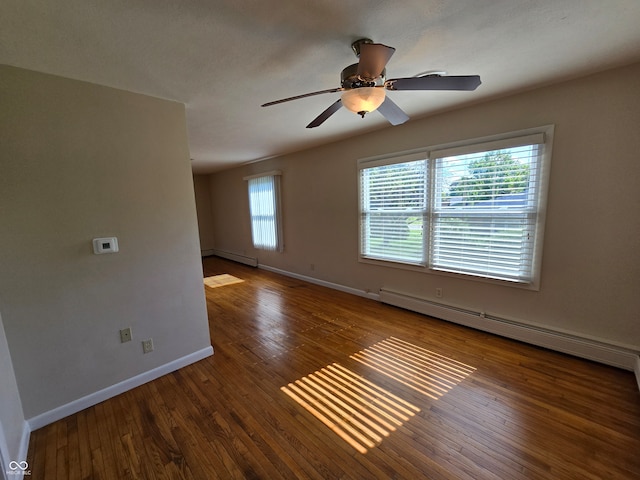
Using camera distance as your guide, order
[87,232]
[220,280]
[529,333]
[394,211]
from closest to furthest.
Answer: [87,232] < [529,333] < [394,211] < [220,280]

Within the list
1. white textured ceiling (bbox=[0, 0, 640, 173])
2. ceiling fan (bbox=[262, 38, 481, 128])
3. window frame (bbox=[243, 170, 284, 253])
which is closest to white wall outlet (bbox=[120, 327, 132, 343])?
white textured ceiling (bbox=[0, 0, 640, 173])

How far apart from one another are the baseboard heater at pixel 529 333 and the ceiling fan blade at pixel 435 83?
7.59 feet

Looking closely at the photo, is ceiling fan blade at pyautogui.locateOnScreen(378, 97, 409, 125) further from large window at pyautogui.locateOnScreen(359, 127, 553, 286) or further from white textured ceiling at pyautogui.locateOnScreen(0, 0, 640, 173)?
large window at pyautogui.locateOnScreen(359, 127, 553, 286)

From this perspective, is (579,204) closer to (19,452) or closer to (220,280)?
(19,452)

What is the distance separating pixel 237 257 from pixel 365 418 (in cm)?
560

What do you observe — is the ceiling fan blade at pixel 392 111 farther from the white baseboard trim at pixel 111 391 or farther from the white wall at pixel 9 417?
the white wall at pixel 9 417

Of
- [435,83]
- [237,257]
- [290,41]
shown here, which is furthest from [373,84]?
[237,257]

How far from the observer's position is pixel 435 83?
156 centimetres

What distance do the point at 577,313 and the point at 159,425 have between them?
137 inches

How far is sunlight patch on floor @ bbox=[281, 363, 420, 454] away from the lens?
1668 millimetres

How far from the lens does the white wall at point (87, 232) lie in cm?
166

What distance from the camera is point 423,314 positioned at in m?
3.33

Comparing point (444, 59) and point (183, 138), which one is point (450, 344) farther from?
point (183, 138)

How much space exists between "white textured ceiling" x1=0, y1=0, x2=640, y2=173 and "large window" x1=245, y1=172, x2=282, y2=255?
2948 mm
